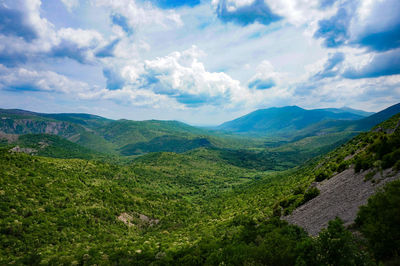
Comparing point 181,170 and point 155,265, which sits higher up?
point 155,265

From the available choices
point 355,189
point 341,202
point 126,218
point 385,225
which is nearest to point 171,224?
point 126,218

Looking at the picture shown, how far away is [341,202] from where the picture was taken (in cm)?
2012

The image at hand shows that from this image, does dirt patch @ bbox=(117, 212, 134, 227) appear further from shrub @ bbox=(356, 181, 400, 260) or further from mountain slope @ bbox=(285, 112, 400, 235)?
shrub @ bbox=(356, 181, 400, 260)

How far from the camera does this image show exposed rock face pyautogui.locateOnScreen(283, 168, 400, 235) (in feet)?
56.5

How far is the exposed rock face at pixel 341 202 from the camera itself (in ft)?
Answer: 56.5

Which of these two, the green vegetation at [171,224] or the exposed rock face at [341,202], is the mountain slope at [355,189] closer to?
the exposed rock face at [341,202]

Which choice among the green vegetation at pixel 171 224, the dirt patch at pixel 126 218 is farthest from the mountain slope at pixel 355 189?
the dirt patch at pixel 126 218

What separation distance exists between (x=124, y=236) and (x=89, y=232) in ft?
34.0

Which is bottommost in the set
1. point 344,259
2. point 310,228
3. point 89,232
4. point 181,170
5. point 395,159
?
point 181,170

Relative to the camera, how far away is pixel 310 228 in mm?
20203

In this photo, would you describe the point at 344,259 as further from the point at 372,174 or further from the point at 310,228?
the point at 372,174

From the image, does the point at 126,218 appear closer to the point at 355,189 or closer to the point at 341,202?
the point at 341,202

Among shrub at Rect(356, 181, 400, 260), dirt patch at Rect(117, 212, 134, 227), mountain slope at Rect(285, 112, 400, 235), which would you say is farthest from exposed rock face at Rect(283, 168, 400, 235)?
dirt patch at Rect(117, 212, 134, 227)

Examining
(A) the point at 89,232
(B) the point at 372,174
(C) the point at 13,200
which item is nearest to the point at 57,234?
(A) the point at 89,232
